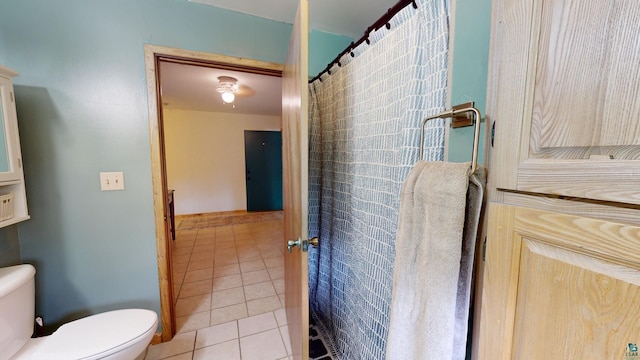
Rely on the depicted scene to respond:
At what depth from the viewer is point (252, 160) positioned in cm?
526

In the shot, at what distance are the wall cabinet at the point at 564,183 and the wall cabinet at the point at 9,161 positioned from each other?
2033mm

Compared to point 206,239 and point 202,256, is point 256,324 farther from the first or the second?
point 206,239

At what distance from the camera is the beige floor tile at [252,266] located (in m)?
2.67

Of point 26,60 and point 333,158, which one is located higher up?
point 26,60

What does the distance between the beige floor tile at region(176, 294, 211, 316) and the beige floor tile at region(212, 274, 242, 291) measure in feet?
0.52

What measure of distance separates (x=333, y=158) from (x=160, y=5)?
1471mm

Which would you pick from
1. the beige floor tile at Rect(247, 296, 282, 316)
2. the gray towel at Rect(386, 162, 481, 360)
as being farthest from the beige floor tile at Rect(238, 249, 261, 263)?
the gray towel at Rect(386, 162, 481, 360)

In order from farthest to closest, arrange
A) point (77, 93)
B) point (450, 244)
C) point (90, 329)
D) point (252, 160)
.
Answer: point (252, 160), point (77, 93), point (90, 329), point (450, 244)

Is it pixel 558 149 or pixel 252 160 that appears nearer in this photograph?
pixel 558 149

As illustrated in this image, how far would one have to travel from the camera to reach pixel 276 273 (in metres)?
2.59

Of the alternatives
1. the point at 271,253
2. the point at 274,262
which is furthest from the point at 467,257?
the point at 271,253

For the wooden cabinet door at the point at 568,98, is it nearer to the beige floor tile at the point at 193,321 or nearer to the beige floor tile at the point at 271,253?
the beige floor tile at the point at 193,321

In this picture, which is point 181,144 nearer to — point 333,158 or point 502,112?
point 333,158

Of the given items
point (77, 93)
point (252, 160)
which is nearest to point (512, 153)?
point (77, 93)
